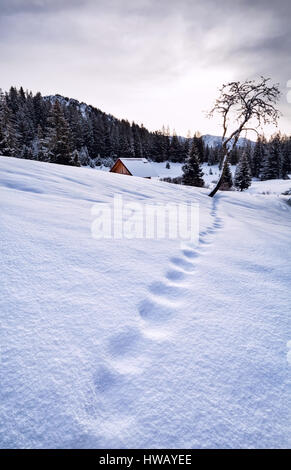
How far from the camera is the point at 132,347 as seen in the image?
1266 millimetres

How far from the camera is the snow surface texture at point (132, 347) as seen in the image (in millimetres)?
873

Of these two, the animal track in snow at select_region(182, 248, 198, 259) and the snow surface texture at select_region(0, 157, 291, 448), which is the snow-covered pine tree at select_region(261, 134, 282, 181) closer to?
the animal track in snow at select_region(182, 248, 198, 259)

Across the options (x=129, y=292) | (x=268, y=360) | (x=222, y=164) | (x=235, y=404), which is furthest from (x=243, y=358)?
(x=222, y=164)

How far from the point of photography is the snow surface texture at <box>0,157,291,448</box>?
2.86 feet

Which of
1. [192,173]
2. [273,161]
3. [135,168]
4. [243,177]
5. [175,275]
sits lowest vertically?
[175,275]

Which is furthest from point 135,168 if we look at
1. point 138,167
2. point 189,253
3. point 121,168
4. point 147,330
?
point 147,330

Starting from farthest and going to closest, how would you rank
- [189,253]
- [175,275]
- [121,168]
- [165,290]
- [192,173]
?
[121,168] → [192,173] → [189,253] → [175,275] → [165,290]

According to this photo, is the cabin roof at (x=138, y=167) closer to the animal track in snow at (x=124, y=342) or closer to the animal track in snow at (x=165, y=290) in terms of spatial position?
the animal track in snow at (x=165, y=290)

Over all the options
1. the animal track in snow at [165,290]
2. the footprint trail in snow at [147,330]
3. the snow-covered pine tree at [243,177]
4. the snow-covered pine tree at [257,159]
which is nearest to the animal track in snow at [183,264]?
the footprint trail in snow at [147,330]

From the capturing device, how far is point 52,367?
1035 millimetres

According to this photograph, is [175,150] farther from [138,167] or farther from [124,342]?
[124,342]

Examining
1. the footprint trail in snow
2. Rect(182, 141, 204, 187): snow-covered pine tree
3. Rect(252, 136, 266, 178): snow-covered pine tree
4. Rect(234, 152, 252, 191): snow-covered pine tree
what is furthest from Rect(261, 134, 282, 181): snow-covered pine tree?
the footprint trail in snow

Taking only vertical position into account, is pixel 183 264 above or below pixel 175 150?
below
